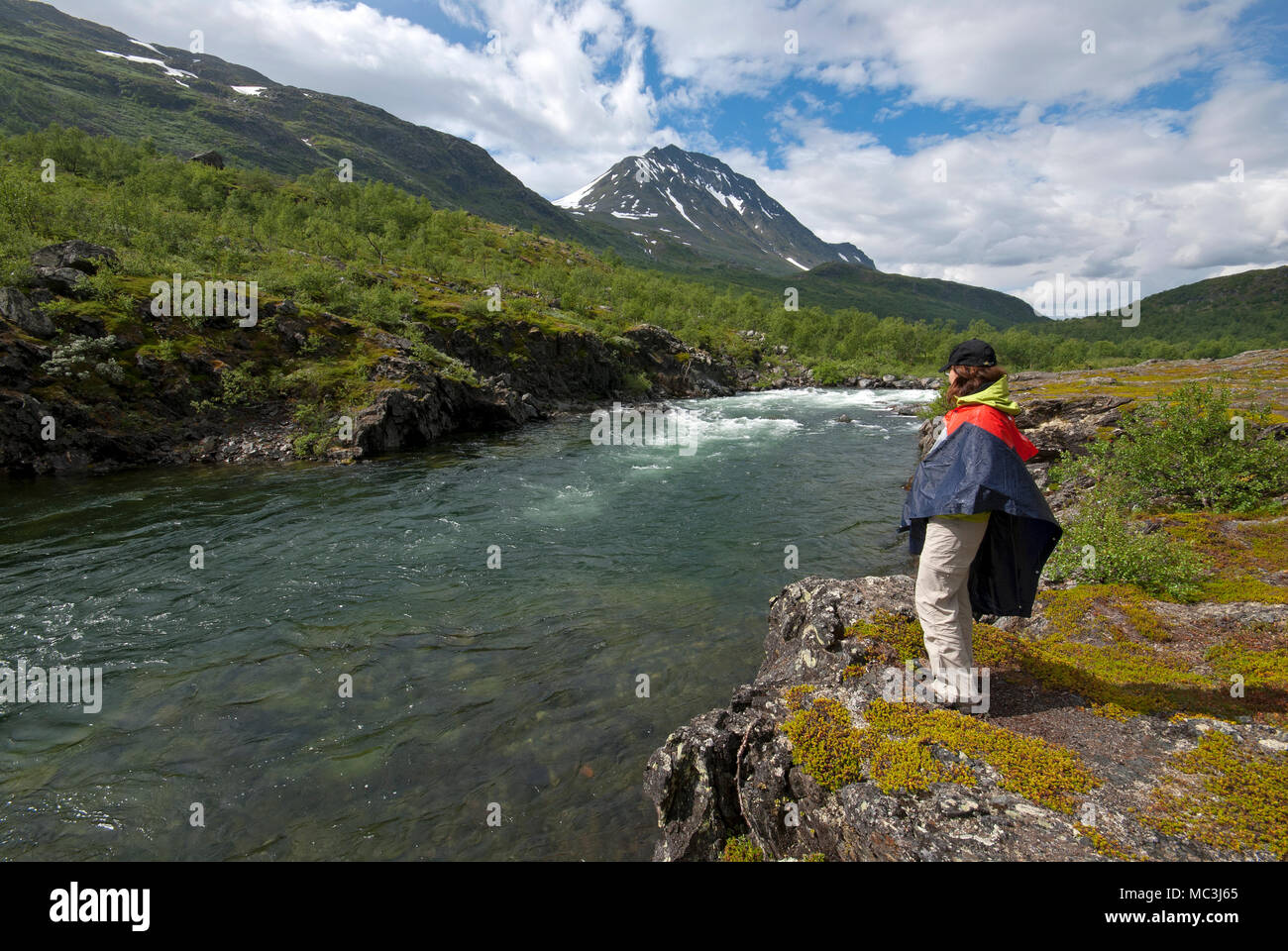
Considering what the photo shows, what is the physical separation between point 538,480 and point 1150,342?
25442cm

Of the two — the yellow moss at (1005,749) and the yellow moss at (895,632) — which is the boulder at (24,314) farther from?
the yellow moss at (1005,749)

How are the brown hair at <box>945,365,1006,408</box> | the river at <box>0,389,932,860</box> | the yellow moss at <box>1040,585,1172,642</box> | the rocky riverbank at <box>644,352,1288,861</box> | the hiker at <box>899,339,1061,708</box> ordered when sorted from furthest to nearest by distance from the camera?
the yellow moss at <box>1040,585,1172,642</box> < the river at <box>0,389,932,860</box> < the brown hair at <box>945,365,1006,408</box> < the hiker at <box>899,339,1061,708</box> < the rocky riverbank at <box>644,352,1288,861</box>

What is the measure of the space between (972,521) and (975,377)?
173 cm

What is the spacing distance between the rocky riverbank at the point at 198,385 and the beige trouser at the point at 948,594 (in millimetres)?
31086

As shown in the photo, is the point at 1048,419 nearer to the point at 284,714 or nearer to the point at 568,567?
the point at 568,567

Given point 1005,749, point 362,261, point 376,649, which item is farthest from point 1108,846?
point 362,261

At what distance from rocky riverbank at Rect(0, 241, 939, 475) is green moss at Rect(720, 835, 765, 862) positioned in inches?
1182

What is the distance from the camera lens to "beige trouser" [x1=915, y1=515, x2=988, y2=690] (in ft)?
19.9

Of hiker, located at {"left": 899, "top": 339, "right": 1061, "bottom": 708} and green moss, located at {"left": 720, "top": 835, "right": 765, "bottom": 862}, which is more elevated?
hiker, located at {"left": 899, "top": 339, "right": 1061, "bottom": 708}

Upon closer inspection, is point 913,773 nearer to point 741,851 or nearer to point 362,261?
point 741,851

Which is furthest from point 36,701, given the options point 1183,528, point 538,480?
point 1183,528

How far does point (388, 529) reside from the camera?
19.3 meters

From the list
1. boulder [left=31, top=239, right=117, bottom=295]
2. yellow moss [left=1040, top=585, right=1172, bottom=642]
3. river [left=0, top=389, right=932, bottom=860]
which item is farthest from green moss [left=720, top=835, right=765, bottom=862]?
boulder [left=31, top=239, right=117, bottom=295]

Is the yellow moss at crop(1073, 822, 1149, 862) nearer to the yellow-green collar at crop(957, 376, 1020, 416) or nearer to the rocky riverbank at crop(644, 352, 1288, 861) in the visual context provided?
the rocky riverbank at crop(644, 352, 1288, 861)
